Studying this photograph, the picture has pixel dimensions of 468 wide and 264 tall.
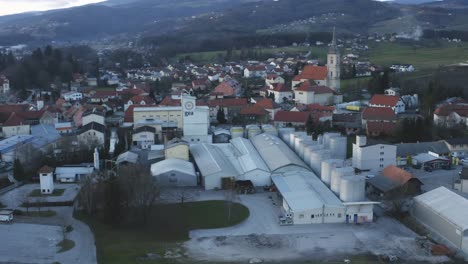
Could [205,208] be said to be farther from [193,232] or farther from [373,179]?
[373,179]

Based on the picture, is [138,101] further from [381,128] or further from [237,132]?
→ [381,128]

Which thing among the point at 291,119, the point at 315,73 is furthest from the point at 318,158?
the point at 315,73

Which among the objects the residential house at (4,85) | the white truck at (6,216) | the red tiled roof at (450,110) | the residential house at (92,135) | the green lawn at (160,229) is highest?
the residential house at (4,85)

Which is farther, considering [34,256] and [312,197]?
[312,197]

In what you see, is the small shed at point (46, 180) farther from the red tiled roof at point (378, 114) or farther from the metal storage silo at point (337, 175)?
the red tiled roof at point (378, 114)

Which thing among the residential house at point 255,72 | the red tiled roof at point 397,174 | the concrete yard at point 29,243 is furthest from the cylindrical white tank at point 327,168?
the residential house at point 255,72

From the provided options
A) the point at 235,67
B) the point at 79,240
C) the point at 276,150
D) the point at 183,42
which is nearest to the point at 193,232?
the point at 79,240
